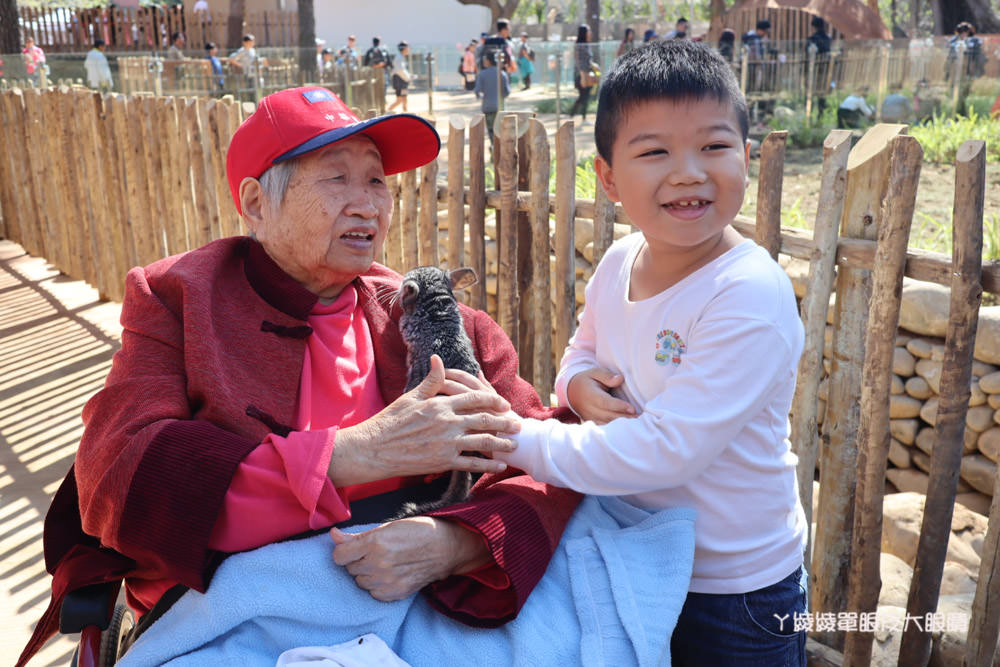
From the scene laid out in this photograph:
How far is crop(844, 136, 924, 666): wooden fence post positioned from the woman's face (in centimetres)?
156

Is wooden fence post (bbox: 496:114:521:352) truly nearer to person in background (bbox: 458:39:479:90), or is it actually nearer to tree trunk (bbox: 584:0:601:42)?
person in background (bbox: 458:39:479:90)

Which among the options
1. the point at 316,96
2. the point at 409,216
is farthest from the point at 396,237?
the point at 316,96

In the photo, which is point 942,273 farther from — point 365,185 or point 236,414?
point 236,414

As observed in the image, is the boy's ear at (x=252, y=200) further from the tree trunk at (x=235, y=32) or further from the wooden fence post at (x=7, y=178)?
the tree trunk at (x=235, y=32)

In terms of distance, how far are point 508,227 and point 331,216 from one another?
1.98m

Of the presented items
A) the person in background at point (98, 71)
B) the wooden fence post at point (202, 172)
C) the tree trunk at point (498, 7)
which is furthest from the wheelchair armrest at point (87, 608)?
the tree trunk at point (498, 7)

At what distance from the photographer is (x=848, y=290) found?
2.89 metres

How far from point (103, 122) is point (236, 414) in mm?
6313

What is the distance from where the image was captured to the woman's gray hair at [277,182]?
84.4 inches

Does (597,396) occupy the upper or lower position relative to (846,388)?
upper

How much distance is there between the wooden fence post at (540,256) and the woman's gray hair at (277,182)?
5.89 ft

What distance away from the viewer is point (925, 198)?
913 centimetres

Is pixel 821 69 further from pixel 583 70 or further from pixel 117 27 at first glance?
pixel 117 27

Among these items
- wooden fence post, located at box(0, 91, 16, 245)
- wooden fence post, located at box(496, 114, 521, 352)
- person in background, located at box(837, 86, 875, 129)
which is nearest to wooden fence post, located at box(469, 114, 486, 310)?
wooden fence post, located at box(496, 114, 521, 352)
